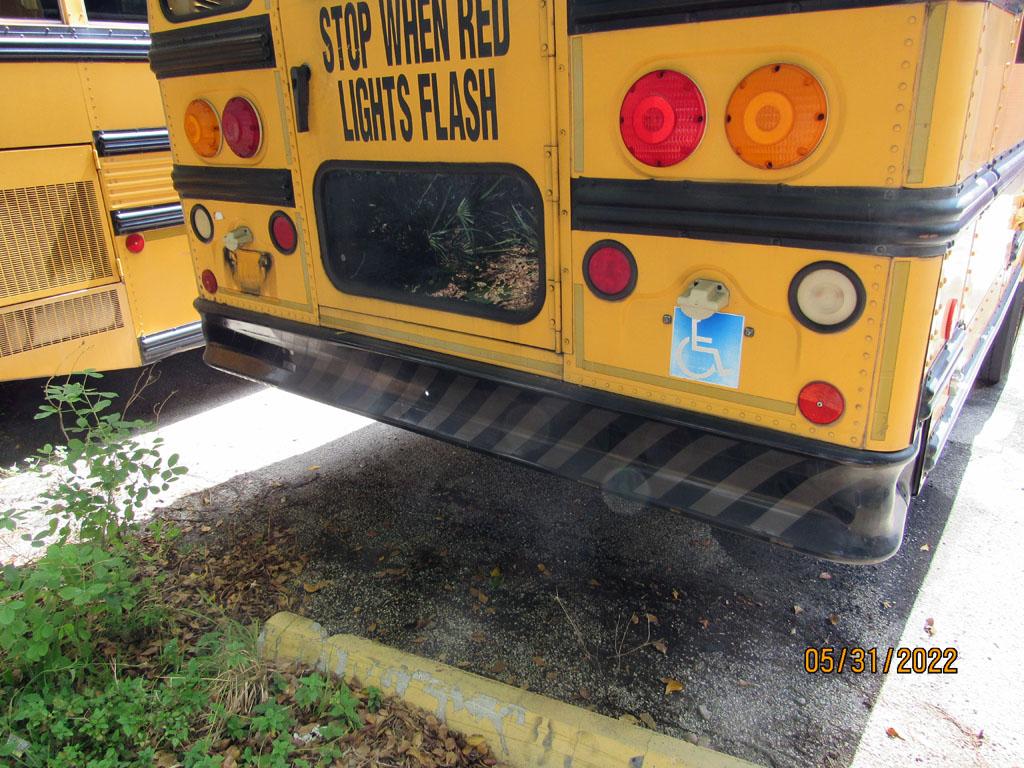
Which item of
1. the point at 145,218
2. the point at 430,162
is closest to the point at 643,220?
the point at 430,162

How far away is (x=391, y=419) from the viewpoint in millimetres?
2742

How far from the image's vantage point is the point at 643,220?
1.92 metres

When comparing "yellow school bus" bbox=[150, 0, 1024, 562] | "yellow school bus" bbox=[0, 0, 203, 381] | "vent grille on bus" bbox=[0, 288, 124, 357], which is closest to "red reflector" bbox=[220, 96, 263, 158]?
"yellow school bus" bbox=[150, 0, 1024, 562]

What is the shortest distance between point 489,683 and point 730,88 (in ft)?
5.30

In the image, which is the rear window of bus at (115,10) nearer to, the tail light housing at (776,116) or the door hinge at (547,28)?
the door hinge at (547,28)

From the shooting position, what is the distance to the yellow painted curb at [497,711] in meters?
1.86

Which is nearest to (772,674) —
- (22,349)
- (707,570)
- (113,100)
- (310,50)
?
(707,570)

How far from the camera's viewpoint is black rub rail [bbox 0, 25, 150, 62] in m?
3.27

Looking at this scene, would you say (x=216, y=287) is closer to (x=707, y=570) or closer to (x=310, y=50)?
(x=310, y=50)

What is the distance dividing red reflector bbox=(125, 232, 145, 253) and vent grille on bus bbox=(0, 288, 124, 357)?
220 mm

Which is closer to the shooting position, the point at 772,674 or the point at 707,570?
the point at 772,674

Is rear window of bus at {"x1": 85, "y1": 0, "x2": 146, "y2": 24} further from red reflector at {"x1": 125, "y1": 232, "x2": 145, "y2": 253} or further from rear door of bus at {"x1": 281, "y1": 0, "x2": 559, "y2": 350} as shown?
rear door of bus at {"x1": 281, "y1": 0, "x2": 559, "y2": 350}

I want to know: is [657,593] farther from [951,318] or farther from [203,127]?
[203,127]
